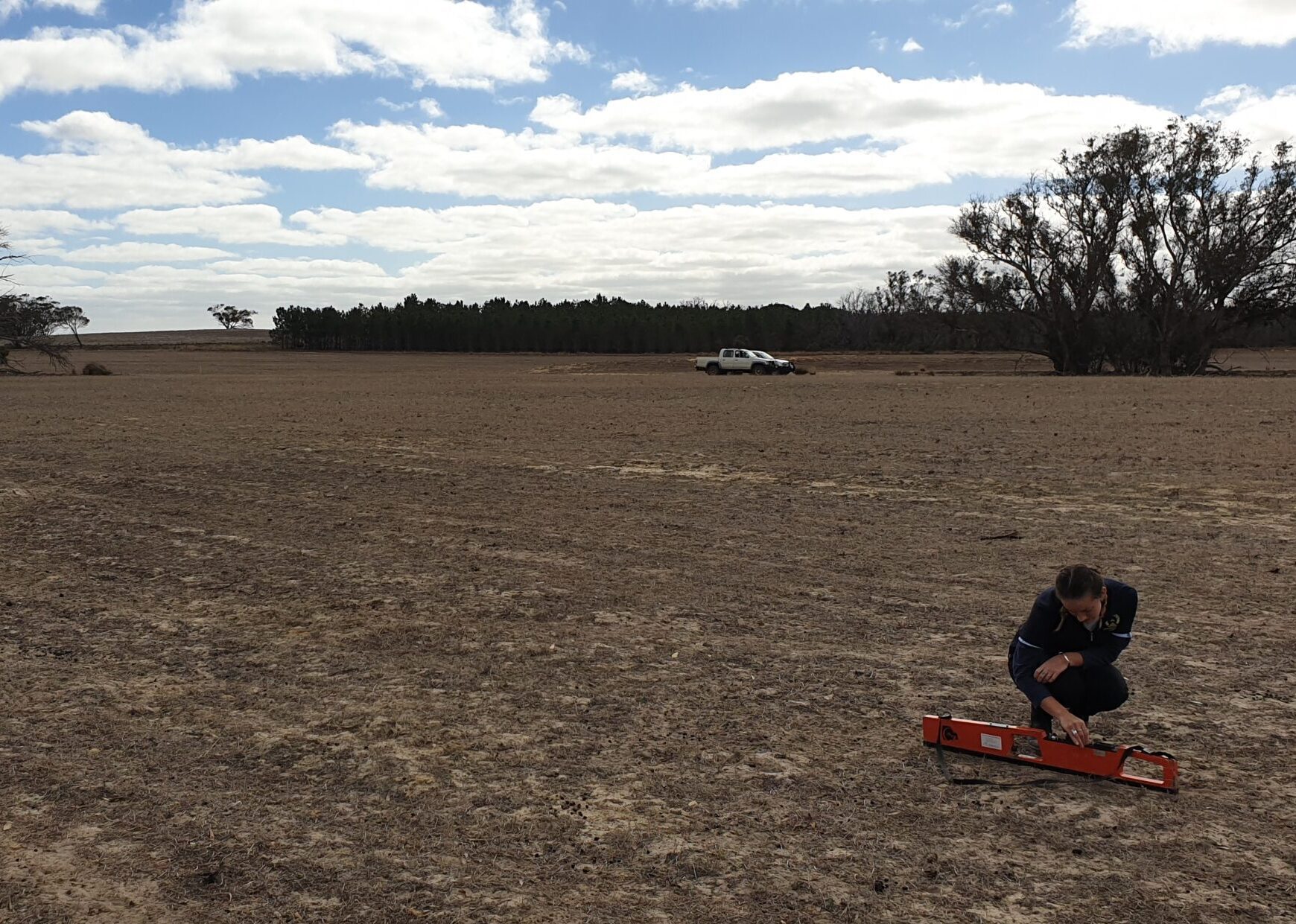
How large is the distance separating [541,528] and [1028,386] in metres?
30.8

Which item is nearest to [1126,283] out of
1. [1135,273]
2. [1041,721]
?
[1135,273]

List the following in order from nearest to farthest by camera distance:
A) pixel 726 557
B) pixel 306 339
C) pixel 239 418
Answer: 1. pixel 726 557
2. pixel 239 418
3. pixel 306 339

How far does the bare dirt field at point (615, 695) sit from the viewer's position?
11.8 ft

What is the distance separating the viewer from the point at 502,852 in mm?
3777

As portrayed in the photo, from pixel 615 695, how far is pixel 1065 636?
2.16 meters

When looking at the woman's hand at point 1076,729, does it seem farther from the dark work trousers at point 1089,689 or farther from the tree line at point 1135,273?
the tree line at point 1135,273

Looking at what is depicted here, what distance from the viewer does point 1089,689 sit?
462cm

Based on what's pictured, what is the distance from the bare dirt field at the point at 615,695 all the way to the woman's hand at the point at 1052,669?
0.41 metres

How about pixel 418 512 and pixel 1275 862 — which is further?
pixel 418 512

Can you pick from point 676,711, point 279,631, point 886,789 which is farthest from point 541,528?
point 886,789

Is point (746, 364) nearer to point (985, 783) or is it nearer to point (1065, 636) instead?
point (1065, 636)

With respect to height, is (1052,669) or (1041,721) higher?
(1052,669)

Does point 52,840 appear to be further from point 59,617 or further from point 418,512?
point 418,512

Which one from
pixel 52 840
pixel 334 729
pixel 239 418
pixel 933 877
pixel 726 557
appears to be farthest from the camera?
pixel 239 418
